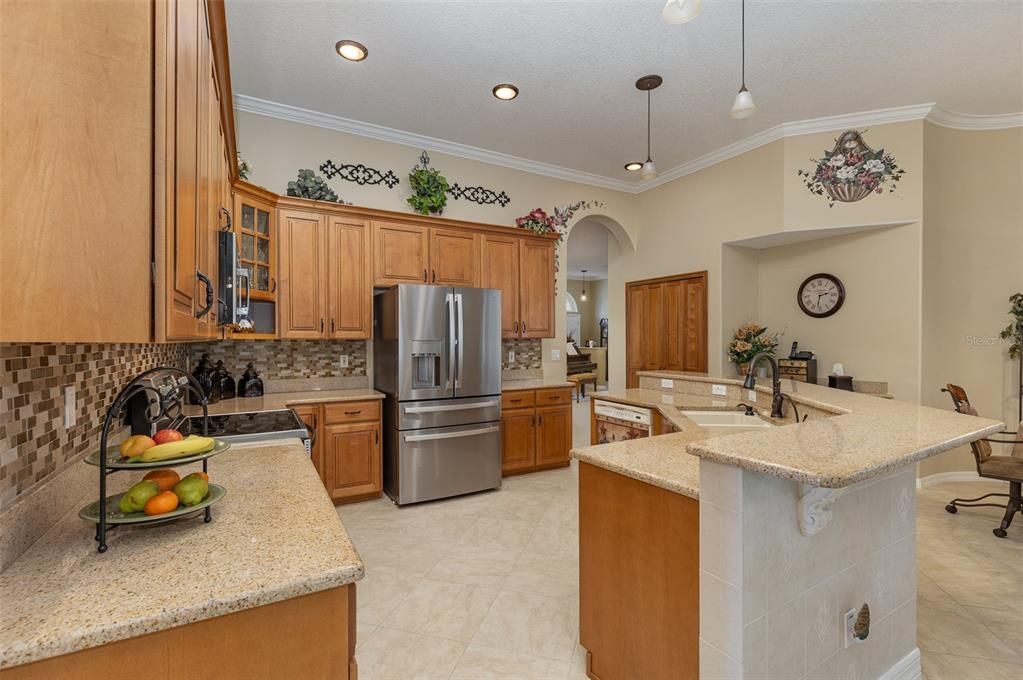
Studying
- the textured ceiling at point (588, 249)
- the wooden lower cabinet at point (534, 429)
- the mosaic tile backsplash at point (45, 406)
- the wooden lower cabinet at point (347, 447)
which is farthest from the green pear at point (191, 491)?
the textured ceiling at point (588, 249)

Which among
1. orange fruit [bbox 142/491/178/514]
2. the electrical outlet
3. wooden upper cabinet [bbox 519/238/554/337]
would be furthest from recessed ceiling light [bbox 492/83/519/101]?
orange fruit [bbox 142/491/178/514]

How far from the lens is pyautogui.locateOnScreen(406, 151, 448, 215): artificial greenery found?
13.3 feet

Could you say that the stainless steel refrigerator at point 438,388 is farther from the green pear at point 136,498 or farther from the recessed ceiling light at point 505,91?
the green pear at point 136,498

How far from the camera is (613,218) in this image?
5395mm

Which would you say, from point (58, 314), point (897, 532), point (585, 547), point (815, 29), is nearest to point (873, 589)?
point (897, 532)

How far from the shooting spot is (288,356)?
3758mm

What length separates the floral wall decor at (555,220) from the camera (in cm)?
457

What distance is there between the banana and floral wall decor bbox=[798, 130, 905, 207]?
471 centimetres

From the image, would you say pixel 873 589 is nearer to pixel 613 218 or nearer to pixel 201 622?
pixel 201 622

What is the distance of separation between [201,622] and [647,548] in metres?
1.20

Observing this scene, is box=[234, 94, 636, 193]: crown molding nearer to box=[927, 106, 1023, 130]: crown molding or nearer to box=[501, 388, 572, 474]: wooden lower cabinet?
box=[501, 388, 572, 474]: wooden lower cabinet

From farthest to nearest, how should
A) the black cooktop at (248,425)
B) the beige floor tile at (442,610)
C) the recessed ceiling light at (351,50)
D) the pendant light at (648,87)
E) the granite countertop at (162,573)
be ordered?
the pendant light at (648,87) < the recessed ceiling light at (351,50) < the black cooktop at (248,425) < the beige floor tile at (442,610) < the granite countertop at (162,573)

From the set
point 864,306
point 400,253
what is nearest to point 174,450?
point 400,253

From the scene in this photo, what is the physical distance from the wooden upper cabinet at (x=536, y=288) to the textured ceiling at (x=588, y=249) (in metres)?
1.22
